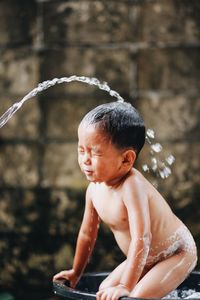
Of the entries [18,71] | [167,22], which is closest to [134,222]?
[167,22]

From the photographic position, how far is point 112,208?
261 centimetres

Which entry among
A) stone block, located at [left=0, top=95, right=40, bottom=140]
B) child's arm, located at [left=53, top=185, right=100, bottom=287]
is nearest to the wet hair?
child's arm, located at [left=53, top=185, right=100, bottom=287]

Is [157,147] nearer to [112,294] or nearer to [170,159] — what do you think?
[170,159]

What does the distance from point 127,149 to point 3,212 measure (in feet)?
8.69

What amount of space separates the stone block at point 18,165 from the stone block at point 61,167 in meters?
0.08

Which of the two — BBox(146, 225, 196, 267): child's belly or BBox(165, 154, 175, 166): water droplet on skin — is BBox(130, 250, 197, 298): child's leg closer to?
BBox(146, 225, 196, 267): child's belly

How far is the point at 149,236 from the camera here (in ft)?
8.21

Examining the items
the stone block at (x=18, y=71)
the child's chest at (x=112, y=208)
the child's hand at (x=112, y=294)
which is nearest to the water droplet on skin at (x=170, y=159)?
the stone block at (x=18, y=71)

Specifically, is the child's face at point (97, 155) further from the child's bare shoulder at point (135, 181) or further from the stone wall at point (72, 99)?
the stone wall at point (72, 99)

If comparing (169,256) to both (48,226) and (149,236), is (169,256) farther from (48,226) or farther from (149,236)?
(48,226)

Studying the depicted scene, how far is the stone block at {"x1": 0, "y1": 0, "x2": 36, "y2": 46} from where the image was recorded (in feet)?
16.5

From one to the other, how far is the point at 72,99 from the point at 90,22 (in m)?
0.51

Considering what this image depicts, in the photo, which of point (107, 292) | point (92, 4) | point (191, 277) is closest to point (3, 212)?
point (92, 4)

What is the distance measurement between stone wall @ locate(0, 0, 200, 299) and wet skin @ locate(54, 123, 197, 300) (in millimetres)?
2236
